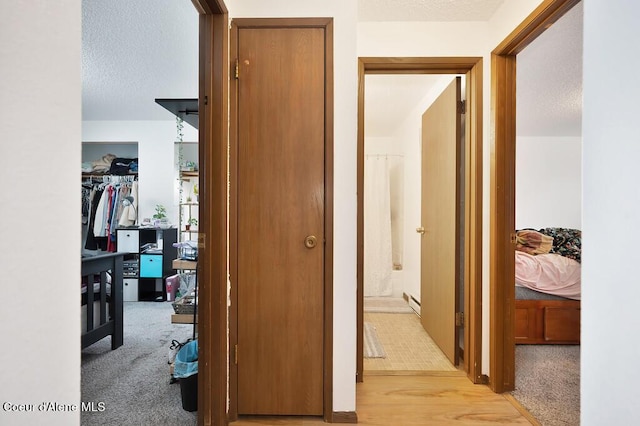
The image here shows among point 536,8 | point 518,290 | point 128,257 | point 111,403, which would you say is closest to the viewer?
point 536,8

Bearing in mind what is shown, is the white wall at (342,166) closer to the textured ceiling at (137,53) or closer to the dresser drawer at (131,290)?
the textured ceiling at (137,53)

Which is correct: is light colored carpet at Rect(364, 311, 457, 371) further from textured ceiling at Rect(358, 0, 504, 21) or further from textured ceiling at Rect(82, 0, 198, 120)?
textured ceiling at Rect(82, 0, 198, 120)

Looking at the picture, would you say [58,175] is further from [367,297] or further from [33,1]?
[367,297]


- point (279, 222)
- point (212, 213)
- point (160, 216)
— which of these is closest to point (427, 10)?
point (279, 222)

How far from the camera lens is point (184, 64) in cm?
295

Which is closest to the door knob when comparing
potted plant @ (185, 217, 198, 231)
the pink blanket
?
the pink blanket

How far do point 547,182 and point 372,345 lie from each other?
13.0 feet

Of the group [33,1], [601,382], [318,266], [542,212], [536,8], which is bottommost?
[601,382]

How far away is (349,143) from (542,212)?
4459 mm

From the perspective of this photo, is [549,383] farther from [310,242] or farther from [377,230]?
[377,230]

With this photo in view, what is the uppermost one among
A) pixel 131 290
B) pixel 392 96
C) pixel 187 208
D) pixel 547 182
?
pixel 392 96

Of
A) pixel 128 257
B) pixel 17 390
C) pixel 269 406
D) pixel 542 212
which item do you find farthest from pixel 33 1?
pixel 542 212

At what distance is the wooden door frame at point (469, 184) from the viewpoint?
7.00 ft

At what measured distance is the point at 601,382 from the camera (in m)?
0.92
